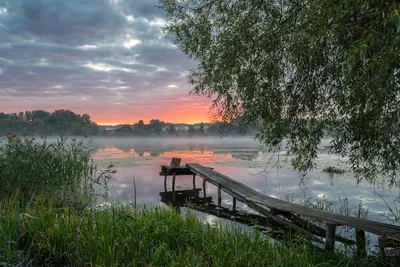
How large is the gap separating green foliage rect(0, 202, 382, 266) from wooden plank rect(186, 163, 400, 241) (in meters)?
1.01

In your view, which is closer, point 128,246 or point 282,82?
point 128,246

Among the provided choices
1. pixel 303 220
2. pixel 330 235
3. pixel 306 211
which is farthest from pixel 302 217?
pixel 330 235

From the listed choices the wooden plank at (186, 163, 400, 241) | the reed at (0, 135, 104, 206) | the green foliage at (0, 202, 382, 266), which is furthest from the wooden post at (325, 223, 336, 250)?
the reed at (0, 135, 104, 206)

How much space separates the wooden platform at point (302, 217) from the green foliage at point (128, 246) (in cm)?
101

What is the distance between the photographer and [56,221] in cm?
571

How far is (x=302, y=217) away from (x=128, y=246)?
6.06m

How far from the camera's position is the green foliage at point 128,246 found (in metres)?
4.82

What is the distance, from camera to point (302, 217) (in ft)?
31.3

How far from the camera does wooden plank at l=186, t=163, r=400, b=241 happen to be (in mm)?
6306

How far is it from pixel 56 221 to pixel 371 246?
269 inches

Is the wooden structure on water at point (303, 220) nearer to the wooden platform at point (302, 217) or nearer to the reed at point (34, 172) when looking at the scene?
the wooden platform at point (302, 217)

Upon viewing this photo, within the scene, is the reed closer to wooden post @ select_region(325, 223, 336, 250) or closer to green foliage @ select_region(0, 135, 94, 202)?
green foliage @ select_region(0, 135, 94, 202)

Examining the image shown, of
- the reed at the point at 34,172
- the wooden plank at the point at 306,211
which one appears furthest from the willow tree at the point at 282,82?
the reed at the point at 34,172

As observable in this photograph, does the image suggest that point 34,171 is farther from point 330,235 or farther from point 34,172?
point 330,235
